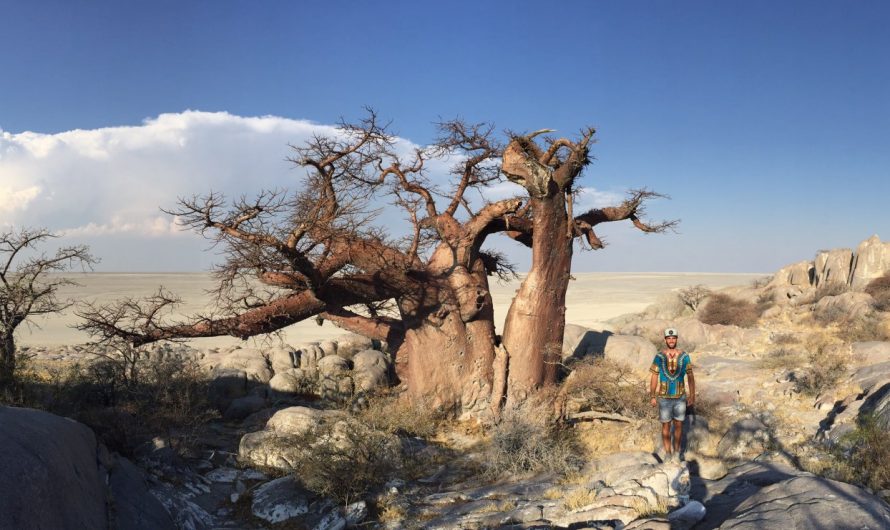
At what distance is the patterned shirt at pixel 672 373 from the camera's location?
706cm

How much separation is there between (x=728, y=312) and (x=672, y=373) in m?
14.2

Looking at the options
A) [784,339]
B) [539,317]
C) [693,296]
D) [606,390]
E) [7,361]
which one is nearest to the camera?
[7,361]

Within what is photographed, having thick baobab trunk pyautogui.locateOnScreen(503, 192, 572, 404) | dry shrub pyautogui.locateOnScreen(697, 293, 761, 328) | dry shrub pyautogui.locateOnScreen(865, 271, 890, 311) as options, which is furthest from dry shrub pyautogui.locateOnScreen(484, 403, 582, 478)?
dry shrub pyautogui.locateOnScreen(697, 293, 761, 328)

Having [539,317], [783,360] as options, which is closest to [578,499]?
[539,317]

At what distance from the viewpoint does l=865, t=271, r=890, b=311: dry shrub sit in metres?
15.9

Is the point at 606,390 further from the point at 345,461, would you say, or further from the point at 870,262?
the point at 870,262

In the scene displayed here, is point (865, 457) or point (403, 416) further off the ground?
point (865, 457)

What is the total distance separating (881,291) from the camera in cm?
1756

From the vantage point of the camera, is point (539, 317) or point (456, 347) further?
point (456, 347)

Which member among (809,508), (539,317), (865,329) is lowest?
(809,508)

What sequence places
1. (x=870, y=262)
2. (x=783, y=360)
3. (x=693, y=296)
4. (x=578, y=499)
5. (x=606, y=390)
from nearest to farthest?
1. (x=578, y=499)
2. (x=606, y=390)
3. (x=783, y=360)
4. (x=870, y=262)
5. (x=693, y=296)

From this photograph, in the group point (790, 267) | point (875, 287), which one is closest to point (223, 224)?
point (875, 287)

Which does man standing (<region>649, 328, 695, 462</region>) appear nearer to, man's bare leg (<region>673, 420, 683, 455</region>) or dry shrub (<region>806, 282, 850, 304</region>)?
man's bare leg (<region>673, 420, 683, 455</region>)

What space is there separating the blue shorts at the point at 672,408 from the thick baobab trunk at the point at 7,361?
25.8 feet
